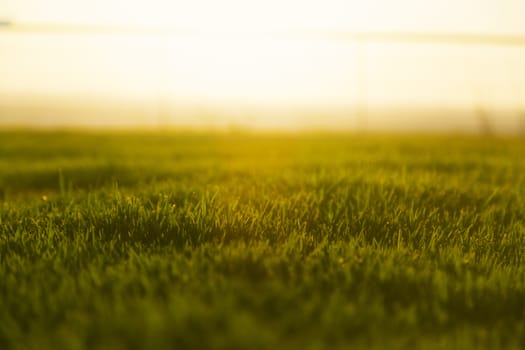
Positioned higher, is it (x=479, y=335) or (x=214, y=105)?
(x=214, y=105)

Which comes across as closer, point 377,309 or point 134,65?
point 377,309

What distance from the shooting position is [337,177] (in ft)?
12.3

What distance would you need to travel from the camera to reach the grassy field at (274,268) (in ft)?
4.68

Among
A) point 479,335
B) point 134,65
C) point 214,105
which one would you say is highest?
point 134,65

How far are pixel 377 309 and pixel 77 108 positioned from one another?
395 inches

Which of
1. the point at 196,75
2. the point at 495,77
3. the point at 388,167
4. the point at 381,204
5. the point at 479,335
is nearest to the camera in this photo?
→ the point at 479,335

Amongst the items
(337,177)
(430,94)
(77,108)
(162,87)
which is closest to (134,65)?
(162,87)

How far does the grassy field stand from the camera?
143cm

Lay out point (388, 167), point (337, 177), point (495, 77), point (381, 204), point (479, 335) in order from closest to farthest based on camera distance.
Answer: point (479, 335) → point (381, 204) → point (337, 177) → point (388, 167) → point (495, 77)

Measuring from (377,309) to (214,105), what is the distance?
29.8 feet

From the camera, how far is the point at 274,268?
1855mm

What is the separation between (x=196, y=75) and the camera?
10164mm

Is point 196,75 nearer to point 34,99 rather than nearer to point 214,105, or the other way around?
point 214,105

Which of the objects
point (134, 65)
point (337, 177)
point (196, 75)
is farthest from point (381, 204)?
point (134, 65)
